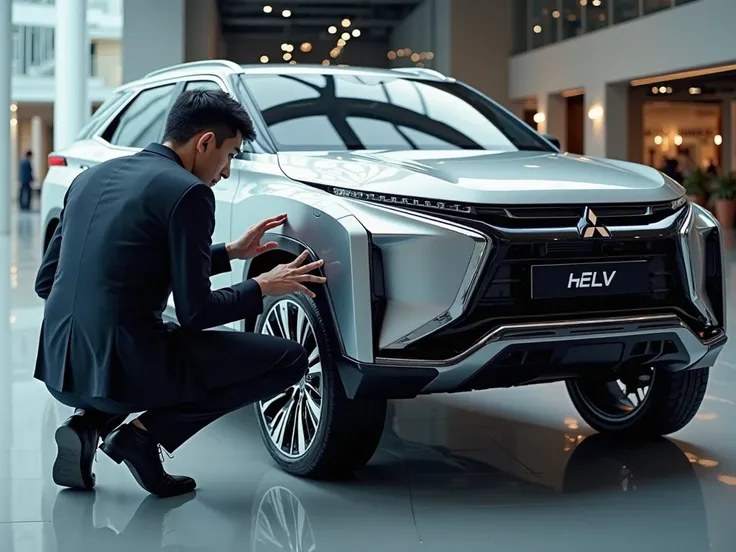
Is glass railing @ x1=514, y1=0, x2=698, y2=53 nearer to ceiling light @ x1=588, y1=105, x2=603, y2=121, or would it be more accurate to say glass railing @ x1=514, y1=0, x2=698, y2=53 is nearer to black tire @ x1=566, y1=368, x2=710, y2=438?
ceiling light @ x1=588, y1=105, x2=603, y2=121

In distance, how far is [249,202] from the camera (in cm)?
407

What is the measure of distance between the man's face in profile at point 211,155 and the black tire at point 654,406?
194 cm

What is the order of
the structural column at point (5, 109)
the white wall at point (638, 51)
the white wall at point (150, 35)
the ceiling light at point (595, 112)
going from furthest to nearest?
the ceiling light at point (595, 112)
the white wall at point (150, 35)
the white wall at point (638, 51)
the structural column at point (5, 109)

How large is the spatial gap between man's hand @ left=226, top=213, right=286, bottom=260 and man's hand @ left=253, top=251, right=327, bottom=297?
10.9 inches

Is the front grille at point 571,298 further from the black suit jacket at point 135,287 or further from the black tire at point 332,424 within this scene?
the black suit jacket at point 135,287

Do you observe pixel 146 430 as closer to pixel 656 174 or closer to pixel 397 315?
pixel 397 315

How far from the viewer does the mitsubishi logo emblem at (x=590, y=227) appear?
3531 mm

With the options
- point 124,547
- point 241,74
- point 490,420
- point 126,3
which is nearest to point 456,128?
point 241,74

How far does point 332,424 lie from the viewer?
359cm

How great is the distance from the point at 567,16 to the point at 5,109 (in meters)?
13.3

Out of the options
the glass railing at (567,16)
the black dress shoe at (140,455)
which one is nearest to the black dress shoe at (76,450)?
the black dress shoe at (140,455)

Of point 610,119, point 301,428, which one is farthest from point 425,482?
point 610,119

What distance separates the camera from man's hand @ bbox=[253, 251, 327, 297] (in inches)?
136

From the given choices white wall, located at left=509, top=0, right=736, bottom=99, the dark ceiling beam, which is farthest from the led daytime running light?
the dark ceiling beam
